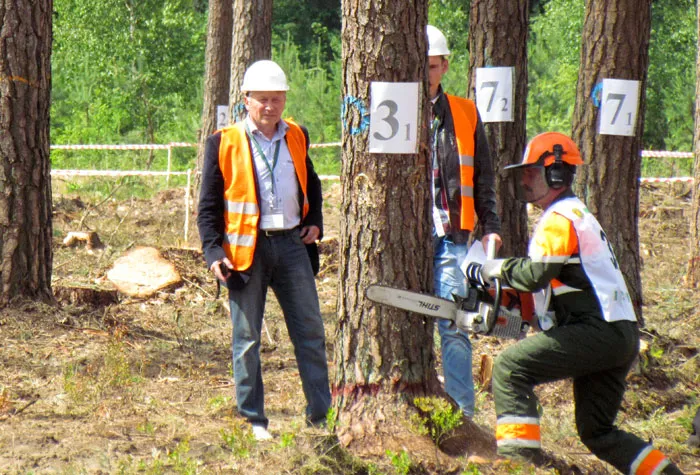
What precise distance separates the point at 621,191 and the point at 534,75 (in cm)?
1799

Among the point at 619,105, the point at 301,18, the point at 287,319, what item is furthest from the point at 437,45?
the point at 301,18

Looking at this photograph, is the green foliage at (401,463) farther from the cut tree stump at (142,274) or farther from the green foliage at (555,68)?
the green foliage at (555,68)

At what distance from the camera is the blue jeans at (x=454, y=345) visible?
545cm

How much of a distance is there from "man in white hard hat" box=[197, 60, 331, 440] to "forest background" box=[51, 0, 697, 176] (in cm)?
1684

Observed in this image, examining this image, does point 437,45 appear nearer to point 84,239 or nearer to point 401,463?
point 401,463

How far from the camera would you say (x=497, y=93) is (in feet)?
25.6

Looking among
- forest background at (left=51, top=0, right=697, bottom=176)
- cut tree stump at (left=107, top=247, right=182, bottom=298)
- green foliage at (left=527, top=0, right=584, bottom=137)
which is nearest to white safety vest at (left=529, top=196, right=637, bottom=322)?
cut tree stump at (left=107, top=247, right=182, bottom=298)

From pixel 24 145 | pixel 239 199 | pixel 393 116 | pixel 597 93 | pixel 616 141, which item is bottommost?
pixel 239 199

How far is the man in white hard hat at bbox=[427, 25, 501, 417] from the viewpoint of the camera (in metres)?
5.46

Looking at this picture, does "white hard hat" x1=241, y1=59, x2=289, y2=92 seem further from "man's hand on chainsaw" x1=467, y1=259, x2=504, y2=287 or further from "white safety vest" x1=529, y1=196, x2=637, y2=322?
"white safety vest" x1=529, y1=196, x2=637, y2=322

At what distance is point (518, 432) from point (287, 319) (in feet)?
4.92

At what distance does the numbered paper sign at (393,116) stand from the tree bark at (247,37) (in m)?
7.07

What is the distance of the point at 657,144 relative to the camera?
2397 cm

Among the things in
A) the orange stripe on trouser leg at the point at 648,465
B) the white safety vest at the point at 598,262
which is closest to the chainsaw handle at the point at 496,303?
the white safety vest at the point at 598,262
